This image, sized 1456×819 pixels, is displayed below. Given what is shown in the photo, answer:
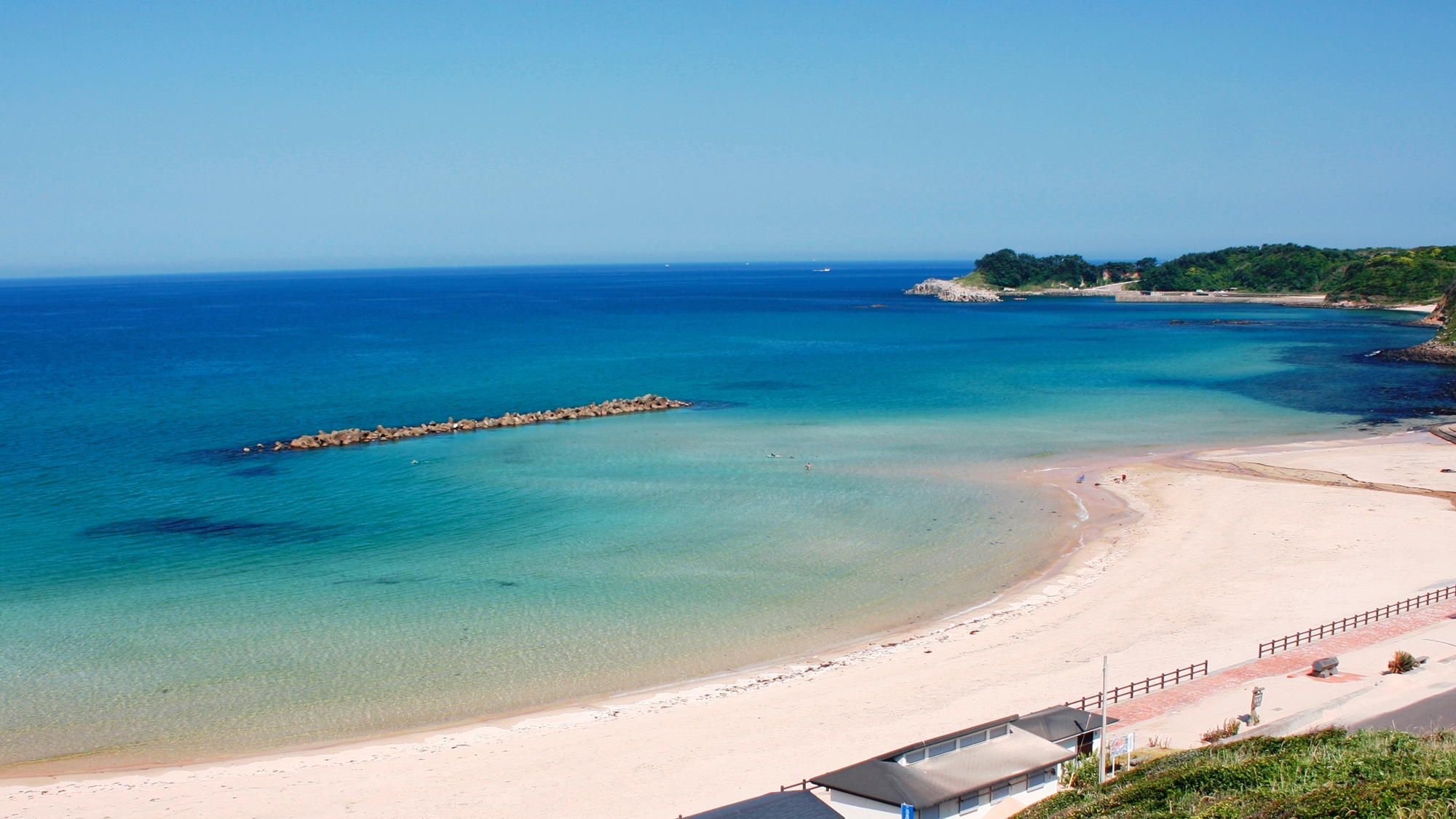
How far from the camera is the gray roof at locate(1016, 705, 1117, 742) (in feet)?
57.3

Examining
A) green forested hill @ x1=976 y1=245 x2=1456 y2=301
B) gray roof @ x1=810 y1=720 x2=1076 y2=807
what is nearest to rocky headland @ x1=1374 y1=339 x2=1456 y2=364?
green forested hill @ x1=976 y1=245 x2=1456 y2=301

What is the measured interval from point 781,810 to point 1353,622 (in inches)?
711

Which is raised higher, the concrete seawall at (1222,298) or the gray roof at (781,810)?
the concrete seawall at (1222,298)

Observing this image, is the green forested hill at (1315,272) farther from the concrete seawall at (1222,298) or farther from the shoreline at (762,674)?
the shoreline at (762,674)

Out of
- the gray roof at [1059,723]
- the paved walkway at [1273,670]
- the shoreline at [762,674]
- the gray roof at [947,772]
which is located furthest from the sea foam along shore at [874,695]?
the gray roof at [1059,723]

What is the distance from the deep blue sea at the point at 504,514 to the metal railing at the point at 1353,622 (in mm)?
7878

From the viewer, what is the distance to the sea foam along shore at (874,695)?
18141mm

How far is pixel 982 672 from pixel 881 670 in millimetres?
2323

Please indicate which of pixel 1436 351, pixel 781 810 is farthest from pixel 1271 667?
pixel 1436 351

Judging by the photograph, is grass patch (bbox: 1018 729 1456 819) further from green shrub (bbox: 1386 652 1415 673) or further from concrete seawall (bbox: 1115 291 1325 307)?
concrete seawall (bbox: 1115 291 1325 307)

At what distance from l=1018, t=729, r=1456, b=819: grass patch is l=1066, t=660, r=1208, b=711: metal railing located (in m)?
3.68

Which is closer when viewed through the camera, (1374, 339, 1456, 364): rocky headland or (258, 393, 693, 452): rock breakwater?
(258, 393, 693, 452): rock breakwater

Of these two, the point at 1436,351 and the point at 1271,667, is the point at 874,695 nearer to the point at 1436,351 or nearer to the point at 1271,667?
the point at 1271,667

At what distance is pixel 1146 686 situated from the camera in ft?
69.2
